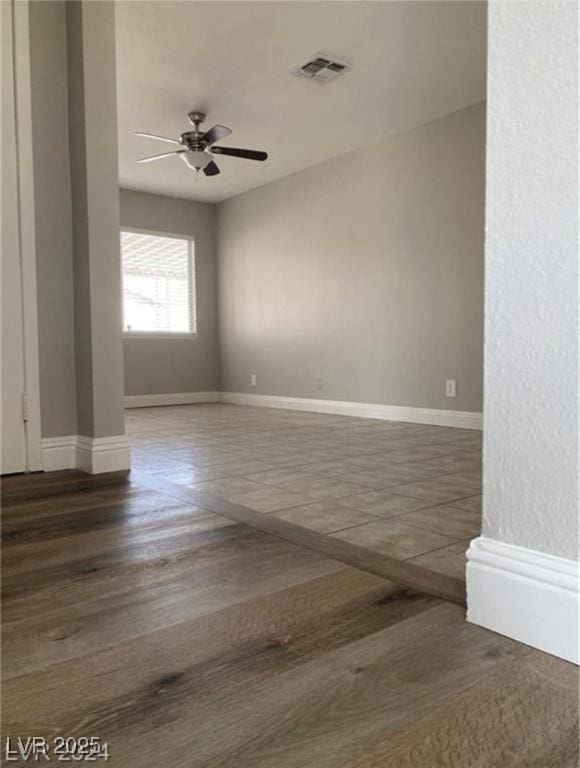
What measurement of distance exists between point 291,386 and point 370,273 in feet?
4.89

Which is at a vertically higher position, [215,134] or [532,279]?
[215,134]

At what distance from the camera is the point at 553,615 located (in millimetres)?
892

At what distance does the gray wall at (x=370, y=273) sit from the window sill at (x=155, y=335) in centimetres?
55

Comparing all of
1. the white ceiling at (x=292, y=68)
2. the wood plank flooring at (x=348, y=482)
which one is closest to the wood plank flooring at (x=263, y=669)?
the wood plank flooring at (x=348, y=482)

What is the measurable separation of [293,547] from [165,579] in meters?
0.35

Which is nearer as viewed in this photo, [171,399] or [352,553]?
[352,553]

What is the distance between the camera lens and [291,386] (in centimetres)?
564

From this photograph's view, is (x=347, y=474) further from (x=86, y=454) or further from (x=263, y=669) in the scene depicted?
(x=263, y=669)

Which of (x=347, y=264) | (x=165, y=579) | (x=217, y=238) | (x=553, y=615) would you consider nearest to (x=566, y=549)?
(x=553, y=615)

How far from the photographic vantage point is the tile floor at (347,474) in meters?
1.57

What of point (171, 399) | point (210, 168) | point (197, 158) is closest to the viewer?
point (197, 158)

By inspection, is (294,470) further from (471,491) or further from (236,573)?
(236,573)

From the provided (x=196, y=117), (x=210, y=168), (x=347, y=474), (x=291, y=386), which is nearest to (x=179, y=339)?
(x=291, y=386)

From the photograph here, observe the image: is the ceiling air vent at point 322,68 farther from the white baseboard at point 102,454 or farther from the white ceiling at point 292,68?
the white baseboard at point 102,454
